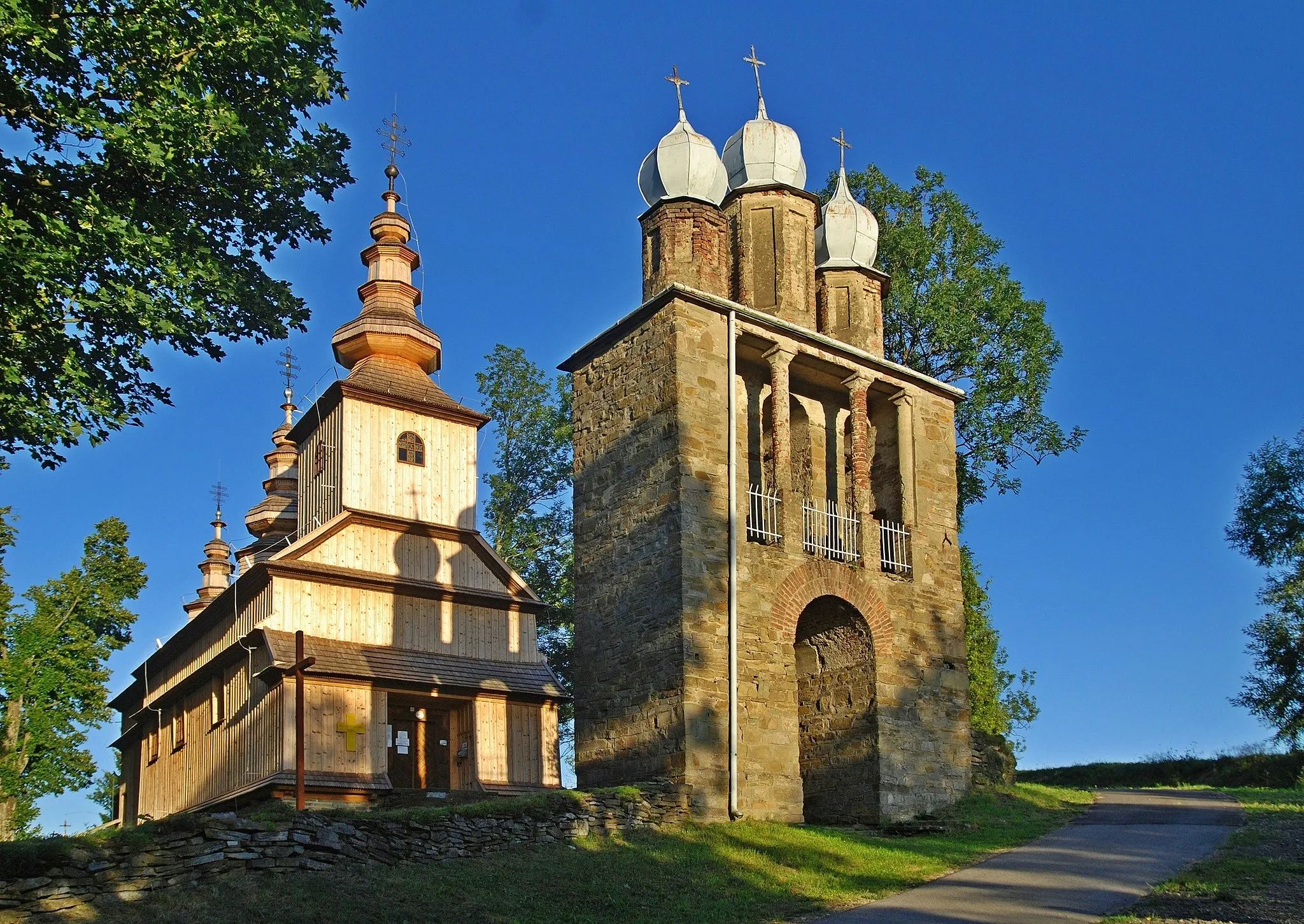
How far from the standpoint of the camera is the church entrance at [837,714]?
2053 cm

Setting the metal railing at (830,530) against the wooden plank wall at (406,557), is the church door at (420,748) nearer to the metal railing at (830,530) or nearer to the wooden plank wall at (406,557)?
the wooden plank wall at (406,557)

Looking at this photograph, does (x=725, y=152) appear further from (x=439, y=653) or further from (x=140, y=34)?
(x=140, y=34)

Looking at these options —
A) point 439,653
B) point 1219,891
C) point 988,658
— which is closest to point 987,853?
point 1219,891

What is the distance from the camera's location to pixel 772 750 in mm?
19406

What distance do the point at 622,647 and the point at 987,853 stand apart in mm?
5892

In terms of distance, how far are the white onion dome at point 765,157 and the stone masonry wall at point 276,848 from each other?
11.1m

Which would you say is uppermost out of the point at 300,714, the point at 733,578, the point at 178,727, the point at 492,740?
the point at 733,578

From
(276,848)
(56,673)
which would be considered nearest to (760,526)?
(276,848)

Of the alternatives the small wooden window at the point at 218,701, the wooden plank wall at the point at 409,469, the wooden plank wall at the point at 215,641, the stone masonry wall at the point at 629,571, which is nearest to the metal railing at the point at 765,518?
the stone masonry wall at the point at 629,571

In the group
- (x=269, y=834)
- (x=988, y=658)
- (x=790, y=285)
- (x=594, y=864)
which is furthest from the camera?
(x=988, y=658)

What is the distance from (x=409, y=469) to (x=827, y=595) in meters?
10.7

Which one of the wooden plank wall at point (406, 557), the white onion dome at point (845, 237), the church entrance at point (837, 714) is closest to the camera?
the church entrance at point (837, 714)

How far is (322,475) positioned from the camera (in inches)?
1120

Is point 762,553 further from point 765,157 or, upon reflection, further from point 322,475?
point 322,475
